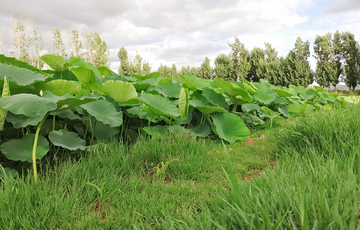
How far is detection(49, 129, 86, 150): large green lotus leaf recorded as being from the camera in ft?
5.33

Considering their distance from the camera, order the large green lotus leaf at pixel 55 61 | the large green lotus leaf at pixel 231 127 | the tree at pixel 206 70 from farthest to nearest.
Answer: the tree at pixel 206 70 → the large green lotus leaf at pixel 231 127 → the large green lotus leaf at pixel 55 61

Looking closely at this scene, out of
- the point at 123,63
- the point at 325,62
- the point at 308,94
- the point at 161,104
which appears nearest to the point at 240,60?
the point at 325,62

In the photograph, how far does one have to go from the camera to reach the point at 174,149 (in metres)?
2.02

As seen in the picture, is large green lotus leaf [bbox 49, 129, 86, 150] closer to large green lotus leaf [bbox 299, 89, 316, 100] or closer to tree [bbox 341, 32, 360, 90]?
large green lotus leaf [bbox 299, 89, 316, 100]

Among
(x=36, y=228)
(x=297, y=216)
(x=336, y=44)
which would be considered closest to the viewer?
(x=297, y=216)

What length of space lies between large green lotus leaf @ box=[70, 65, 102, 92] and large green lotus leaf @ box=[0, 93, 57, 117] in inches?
28.1

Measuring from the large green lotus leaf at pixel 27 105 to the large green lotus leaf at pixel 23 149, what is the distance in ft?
1.06

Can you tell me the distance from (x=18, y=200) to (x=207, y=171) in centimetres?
129

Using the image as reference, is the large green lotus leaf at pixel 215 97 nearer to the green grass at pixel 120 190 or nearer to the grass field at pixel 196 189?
the grass field at pixel 196 189

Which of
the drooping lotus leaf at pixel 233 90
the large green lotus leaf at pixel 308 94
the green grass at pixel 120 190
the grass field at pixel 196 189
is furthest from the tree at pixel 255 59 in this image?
the green grass at pixel 120 190

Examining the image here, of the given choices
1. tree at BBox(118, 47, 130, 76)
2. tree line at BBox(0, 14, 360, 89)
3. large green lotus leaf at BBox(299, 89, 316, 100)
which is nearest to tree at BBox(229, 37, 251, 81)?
tree line at BBox(0, 14, 360, 89)

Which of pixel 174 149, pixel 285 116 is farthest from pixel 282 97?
pixel 174 149

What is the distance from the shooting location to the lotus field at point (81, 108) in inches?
58.7

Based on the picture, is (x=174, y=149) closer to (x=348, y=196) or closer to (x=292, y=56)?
(x=348, y=196)
